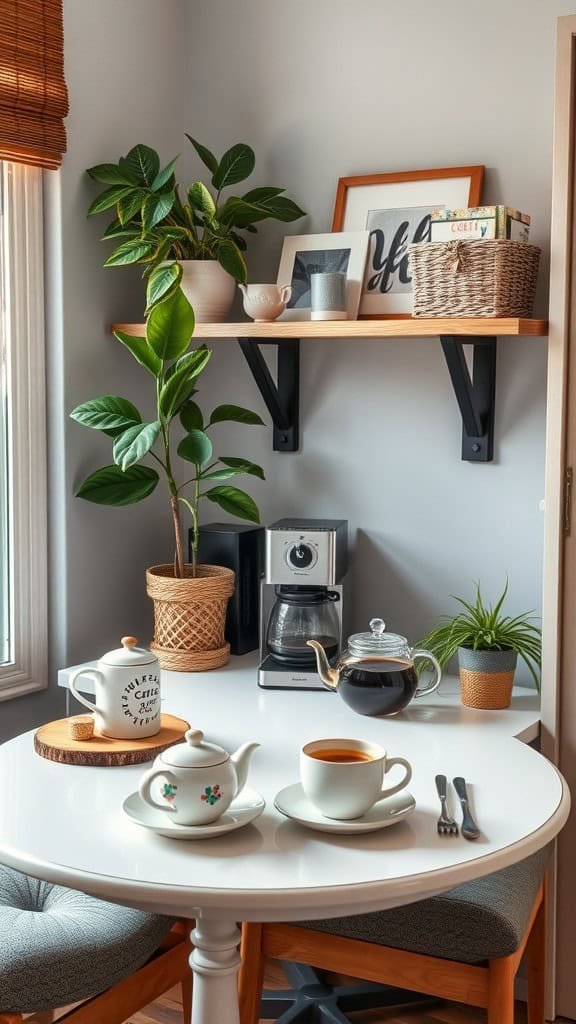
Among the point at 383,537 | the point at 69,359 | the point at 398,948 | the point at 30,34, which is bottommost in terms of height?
the point at 398,948

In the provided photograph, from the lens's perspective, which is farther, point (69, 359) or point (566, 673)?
point (69, 359)

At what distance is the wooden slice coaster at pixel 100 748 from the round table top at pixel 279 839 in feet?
0.05

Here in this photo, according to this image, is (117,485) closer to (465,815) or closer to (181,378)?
(181,378)

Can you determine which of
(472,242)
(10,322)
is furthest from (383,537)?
(10,322)

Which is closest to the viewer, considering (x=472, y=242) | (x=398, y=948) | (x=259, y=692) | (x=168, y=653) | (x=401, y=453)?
(x=398, y=948)

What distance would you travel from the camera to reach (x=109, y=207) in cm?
230

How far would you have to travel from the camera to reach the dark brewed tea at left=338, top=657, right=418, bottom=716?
189cm

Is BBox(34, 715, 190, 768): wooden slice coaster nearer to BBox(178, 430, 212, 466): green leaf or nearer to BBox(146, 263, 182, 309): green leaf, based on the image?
BBox(178, 430, 212, 466): green leaf

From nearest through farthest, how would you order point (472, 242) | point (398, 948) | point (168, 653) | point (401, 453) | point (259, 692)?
point (398, 948), point (472, 242), point (259, 692), point (168, 653), point (401, 453)

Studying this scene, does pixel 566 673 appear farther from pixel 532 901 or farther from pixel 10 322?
pixel 10 322

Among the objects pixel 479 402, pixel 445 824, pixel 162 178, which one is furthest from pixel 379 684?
pixel 162 178

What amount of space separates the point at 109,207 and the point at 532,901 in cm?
158

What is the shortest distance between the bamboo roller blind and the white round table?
1.16 metres

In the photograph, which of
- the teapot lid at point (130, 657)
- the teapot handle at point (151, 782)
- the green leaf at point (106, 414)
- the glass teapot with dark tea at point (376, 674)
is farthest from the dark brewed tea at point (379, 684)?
the green leaf at point (106, 414)
